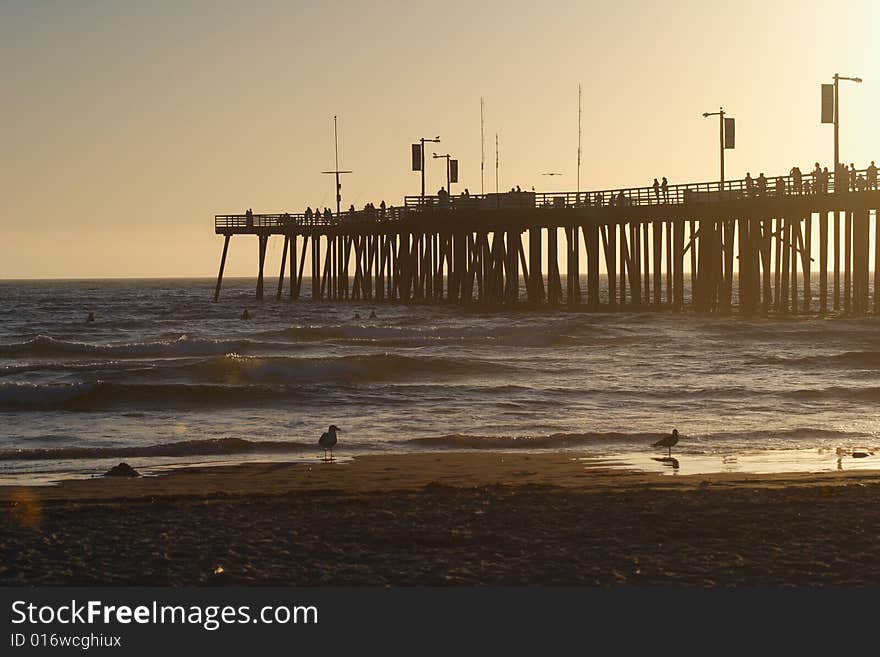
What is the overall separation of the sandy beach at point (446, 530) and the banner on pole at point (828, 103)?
89.9 feet

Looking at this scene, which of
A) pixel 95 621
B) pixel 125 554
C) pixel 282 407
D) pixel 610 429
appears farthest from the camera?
pixel 282 407

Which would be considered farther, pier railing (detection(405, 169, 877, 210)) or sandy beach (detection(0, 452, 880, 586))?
pier railing (detection(405, 169, 877, 210))

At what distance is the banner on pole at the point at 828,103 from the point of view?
42125mm

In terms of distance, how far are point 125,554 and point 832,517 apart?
19.9ft

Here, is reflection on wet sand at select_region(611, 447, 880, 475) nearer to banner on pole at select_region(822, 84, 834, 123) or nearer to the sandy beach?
the sandy beach

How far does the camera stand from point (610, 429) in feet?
73.1

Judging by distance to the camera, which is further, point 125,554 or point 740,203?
point 740,203

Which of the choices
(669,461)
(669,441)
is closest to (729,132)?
(669,441)

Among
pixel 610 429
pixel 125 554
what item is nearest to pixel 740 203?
pixel 610 429

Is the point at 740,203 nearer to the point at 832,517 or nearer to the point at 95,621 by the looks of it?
the point at 832,517

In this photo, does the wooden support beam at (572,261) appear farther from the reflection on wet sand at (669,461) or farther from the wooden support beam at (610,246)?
the reflection on wet sand at (669,461)

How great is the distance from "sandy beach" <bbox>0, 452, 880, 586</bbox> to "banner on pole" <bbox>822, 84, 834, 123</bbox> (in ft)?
89.9

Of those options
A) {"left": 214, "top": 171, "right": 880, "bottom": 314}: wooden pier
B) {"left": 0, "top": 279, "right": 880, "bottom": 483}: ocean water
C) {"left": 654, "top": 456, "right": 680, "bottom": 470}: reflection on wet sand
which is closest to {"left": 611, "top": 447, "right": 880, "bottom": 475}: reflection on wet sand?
{"left": 654, "top": 456, "right": 680, "bottom": 470}: reflection on wet sand

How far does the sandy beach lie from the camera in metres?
10.5
